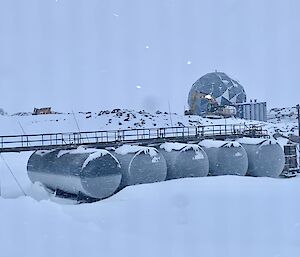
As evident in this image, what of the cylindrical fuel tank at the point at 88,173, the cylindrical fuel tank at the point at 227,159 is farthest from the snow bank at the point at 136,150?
the cylindrical fuel tank at the point at 227,159

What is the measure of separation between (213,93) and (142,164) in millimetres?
36291

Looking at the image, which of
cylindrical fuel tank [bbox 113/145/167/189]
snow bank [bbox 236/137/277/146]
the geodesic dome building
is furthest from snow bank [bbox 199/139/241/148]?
the geodesic dome building

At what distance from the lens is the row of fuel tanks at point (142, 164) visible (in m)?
22.4

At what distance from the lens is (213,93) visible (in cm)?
5828

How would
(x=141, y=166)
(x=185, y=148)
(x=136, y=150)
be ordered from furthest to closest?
1. (x=185, y=148)
2. (x=136, y=150)
3. (x=141, y=166)

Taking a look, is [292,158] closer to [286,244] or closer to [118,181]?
[118,181]

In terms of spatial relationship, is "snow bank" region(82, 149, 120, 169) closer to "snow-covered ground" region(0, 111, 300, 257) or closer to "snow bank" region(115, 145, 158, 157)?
"snow bank" region(115, 145, 158, 157)

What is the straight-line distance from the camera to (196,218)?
1686 centimetres

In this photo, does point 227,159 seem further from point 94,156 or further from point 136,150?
point 94,156

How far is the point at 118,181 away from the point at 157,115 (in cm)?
3159

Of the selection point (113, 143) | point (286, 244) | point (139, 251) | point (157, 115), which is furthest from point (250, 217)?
point (157, 115)

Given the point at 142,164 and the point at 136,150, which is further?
the point at 136,150

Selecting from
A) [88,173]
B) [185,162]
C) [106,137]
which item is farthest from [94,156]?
[106,137]

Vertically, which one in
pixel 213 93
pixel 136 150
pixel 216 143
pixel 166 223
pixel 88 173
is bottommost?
pixel 166 223
